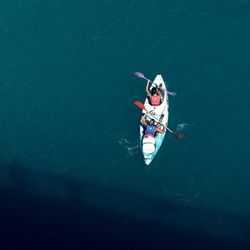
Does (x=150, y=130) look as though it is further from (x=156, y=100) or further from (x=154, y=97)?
(x=154, y=97)

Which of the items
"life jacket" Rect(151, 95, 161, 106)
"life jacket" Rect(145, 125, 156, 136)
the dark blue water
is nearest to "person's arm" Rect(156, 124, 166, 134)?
Answer: "life jacket" Rect(145, 125, 156, 136)

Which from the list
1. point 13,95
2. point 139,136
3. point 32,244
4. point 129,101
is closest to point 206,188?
point 139,136

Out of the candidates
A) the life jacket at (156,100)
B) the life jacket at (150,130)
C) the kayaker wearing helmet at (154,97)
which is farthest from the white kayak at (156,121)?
the life jacket at (150,130)

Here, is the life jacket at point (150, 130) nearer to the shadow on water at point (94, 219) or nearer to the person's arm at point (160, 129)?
the person's arm at point (160, 129)

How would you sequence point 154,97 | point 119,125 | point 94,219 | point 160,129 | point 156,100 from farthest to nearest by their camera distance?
point 119,125 < point 156,100 < point 154,97 < point 160,129 < point 94,219

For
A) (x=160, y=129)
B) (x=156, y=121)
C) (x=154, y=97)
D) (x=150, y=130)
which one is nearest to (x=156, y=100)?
(x=154, y=97)

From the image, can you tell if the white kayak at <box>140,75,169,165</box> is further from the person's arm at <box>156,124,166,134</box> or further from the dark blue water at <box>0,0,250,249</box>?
the dark blue water at <box>0,0,250,249</box>
